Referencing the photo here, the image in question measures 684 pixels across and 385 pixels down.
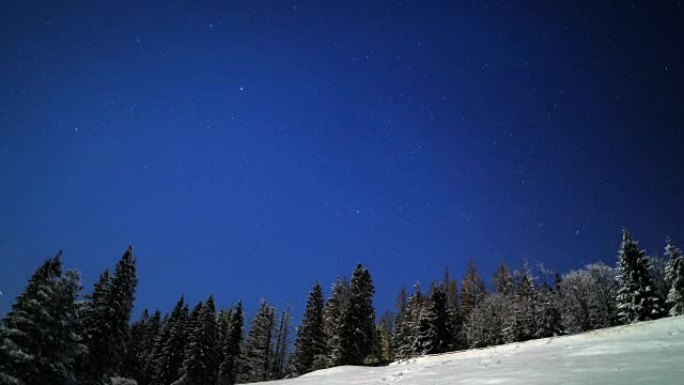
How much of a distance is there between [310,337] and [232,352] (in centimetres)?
1090

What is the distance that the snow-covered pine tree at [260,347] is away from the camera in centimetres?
6072

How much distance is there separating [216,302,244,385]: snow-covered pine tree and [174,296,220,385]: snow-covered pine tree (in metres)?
1.87

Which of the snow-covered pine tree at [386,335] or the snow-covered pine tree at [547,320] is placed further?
the snow-covered pine tree at [386,335]

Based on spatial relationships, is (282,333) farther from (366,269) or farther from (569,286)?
(569,286)

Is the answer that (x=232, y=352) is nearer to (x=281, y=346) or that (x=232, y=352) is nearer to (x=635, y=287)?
(x=281, y=346)

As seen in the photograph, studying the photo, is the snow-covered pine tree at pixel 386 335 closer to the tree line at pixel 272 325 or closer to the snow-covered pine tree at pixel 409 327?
the tree line at pixel 272 325

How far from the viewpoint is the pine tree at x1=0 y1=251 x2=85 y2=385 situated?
81.4 ft

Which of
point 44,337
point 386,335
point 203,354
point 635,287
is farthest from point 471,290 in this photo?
point 44,337

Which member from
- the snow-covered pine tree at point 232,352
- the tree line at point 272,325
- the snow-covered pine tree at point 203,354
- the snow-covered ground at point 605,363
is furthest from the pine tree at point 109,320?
the snow-covered ground at point 605,363

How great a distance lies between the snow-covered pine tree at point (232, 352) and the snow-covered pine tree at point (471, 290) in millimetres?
47667

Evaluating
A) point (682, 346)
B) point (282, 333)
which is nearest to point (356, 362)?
point (282, 333)

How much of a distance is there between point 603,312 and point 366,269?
4693 centimetres

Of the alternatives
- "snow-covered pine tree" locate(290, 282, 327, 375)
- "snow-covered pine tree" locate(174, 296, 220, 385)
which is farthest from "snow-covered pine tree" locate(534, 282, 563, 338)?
"snow-covered pine tree" locate(174, 296, 220, 385)

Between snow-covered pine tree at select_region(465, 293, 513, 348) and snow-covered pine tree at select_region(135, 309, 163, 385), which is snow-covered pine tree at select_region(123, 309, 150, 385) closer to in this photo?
snow-covered pine tree at select_region(135, 309, 163, 385)
